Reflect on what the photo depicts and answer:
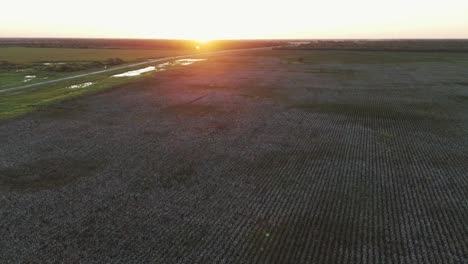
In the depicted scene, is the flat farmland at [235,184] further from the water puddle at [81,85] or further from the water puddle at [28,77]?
the water puddle at [28,77]

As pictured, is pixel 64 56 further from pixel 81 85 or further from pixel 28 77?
pixel 81 85

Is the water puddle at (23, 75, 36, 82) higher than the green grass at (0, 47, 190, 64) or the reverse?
the reverse

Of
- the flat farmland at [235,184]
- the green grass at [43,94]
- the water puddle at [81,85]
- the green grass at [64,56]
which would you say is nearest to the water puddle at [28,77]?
the green grass at [43,94]

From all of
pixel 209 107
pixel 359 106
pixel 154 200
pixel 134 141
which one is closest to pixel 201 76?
pixel 209 107

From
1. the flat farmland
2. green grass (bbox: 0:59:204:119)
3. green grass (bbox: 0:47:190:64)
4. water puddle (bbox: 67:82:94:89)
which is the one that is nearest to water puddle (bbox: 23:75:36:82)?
green grass (bbox: 0:59:204:119)

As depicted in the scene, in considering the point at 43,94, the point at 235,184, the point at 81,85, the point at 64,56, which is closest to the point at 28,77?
the point at 81,85

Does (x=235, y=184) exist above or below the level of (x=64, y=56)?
below

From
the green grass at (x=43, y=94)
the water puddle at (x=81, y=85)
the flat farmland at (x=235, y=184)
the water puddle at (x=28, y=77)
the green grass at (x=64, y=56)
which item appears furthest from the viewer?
the green grass at (x=64, y=56)

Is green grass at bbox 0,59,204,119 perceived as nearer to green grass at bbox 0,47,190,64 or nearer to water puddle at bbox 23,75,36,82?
water puddle at bbox 23,75,36,82

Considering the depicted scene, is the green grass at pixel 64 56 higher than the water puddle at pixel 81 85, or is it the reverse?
the green grass at pixel 64 56
